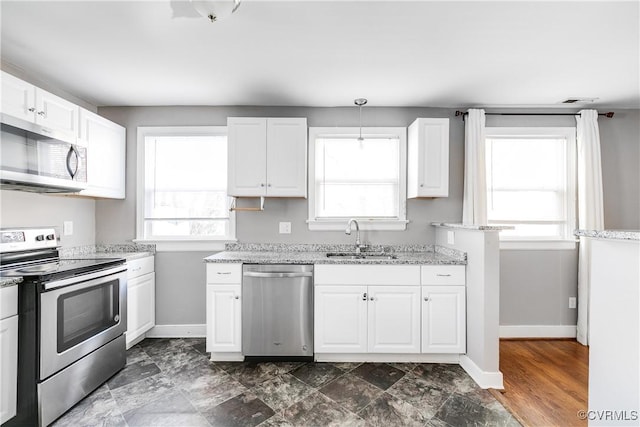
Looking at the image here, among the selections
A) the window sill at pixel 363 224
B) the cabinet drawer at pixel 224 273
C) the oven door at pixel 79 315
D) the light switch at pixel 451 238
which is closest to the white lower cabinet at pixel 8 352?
the oven door at pixel 79 315

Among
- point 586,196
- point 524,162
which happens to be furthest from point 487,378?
point 524,162

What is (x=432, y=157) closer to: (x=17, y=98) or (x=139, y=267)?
(x=139, y=267)

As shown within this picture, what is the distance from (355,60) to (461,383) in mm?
2620

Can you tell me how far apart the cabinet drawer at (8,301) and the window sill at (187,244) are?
56.0 inches

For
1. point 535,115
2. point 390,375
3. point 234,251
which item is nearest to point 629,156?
point 535,115

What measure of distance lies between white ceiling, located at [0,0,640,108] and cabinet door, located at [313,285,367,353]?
1.86 meters

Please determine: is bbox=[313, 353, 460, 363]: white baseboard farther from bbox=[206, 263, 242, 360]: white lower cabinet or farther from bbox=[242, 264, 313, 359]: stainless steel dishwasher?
bbox=[206, 263, 242, 360]: white lower cabinet

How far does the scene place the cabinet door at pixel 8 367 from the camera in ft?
5.36

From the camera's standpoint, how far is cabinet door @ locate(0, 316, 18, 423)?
5.36 ft

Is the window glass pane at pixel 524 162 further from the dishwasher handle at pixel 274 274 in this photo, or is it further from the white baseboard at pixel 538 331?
the dishwasher handle at pixel 274 274

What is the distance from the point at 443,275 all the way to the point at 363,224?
973mm

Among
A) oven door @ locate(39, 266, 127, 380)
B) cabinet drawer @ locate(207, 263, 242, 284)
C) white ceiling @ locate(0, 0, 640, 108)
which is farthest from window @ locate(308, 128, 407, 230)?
oven door @ locate(39, 266, 127, 380)

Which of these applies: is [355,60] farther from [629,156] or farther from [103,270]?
[629,156]

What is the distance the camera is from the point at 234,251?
10.2 feet
